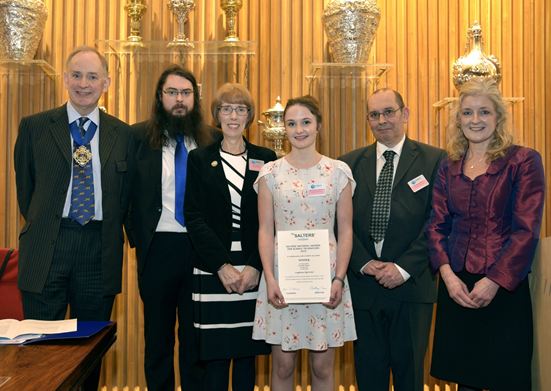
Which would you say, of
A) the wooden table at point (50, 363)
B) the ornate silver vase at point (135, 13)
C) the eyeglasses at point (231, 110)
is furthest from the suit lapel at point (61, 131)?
the ornate silver vase at point (135, 13)

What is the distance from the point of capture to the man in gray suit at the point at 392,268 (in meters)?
3.01

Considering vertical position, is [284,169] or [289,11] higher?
[289,11]

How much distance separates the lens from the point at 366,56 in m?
4.23

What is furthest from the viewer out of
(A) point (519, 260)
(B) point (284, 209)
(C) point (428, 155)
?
(C) point (428, 155)

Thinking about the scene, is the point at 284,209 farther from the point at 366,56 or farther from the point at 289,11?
the point at 289,11

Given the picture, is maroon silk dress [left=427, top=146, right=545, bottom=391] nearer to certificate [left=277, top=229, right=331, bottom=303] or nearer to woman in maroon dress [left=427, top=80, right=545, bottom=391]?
woman in maroon dress [left=427, top=80, right=545, bottom=391]

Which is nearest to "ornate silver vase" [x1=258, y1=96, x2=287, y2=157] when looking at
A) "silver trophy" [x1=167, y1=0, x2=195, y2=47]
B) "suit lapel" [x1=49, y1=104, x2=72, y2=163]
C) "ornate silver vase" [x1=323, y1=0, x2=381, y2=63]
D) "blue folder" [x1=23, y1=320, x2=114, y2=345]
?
"ornate silver vase" [x1=323, y1=0, x2=381, y2=63]

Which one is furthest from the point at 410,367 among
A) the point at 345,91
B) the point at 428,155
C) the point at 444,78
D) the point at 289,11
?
the point at 289,11

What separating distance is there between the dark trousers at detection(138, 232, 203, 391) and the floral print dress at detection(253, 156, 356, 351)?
433 millimetres

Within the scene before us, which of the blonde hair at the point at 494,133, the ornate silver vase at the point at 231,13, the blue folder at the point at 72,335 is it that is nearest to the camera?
the blue folder at the point at 72,335

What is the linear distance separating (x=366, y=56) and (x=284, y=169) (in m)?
1.62

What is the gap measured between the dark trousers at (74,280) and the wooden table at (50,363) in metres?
0.96

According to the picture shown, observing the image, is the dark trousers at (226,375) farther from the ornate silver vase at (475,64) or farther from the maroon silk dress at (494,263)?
the ornate silver vase at (475,64)

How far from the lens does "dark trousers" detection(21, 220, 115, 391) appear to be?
116 inches
